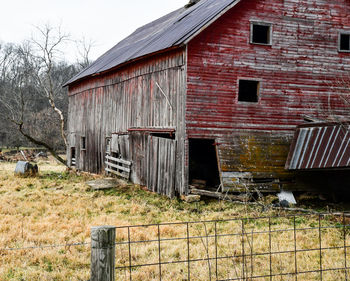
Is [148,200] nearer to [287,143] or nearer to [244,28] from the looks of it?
[287,143]

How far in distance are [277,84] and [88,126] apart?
39.7 ft

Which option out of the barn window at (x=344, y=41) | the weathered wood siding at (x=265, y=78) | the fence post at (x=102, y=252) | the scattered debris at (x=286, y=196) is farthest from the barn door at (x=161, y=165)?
the fence post at (x=102, y=252)

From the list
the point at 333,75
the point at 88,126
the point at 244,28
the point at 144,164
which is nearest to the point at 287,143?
the point at 333,75

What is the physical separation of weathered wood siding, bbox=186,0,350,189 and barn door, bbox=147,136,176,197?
1254mm

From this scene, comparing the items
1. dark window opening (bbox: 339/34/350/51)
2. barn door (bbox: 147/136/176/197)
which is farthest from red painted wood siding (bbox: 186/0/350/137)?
barn door (bbox: 147/136/176/197)

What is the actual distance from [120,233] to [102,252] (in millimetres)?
5246

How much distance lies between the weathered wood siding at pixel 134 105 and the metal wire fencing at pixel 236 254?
5.61m

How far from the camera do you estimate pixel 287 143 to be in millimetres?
15633

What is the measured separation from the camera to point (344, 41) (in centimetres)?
1708

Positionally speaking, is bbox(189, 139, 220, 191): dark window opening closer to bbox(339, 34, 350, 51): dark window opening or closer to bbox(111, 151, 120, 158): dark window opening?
bbox(111, 151, 120, 158): dark window opening

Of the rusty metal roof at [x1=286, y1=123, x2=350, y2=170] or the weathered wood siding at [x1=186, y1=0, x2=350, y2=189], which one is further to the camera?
the weathered wood siding at [x1=186, y1=0, x2=350, y2=189]

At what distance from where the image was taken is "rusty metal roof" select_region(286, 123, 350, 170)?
515 inches

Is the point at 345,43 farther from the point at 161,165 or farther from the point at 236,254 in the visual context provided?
the point at 236,254

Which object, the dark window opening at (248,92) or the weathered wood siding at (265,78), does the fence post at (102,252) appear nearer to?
the weathered wood siding at (265,78)
